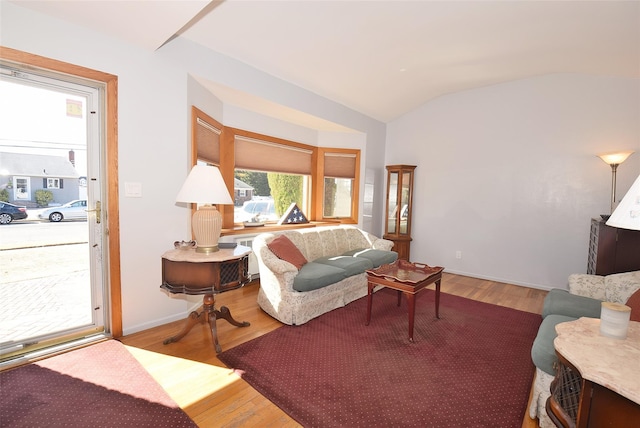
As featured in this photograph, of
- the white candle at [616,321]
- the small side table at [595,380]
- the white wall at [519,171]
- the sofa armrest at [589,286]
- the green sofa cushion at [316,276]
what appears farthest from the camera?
the white wall at [519,171]

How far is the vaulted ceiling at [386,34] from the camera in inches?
92.4

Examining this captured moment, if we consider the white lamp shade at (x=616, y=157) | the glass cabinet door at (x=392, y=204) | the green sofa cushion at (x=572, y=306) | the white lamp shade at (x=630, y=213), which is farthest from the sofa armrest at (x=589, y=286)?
the glass cabinet door at (x=392, y=204)

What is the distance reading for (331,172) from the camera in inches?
214

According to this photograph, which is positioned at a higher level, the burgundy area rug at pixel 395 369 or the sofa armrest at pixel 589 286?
the sofa armrest at pixel 589 286

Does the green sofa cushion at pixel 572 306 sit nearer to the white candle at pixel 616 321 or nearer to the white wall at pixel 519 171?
the white candle at pixel 616 321

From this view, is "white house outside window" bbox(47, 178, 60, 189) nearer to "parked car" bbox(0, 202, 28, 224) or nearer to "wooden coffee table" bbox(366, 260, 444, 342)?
"parked car" bbox(0, 202, 28, 224)

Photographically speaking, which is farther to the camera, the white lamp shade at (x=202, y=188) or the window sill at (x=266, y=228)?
the window sill at (x=266, y=228)

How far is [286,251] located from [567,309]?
8.28 ft

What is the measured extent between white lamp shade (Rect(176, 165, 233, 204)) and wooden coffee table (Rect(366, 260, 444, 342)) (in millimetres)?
1593

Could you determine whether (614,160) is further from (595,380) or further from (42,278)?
(42,278)

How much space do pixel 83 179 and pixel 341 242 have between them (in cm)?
305

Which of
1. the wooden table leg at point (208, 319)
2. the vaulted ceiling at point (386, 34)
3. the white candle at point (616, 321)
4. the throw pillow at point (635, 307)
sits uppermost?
the vaulted ceiling at point (386, 34)

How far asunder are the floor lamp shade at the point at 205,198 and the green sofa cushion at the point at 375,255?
6.80 feet

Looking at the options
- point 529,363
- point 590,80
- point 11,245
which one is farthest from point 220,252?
point 590,80
